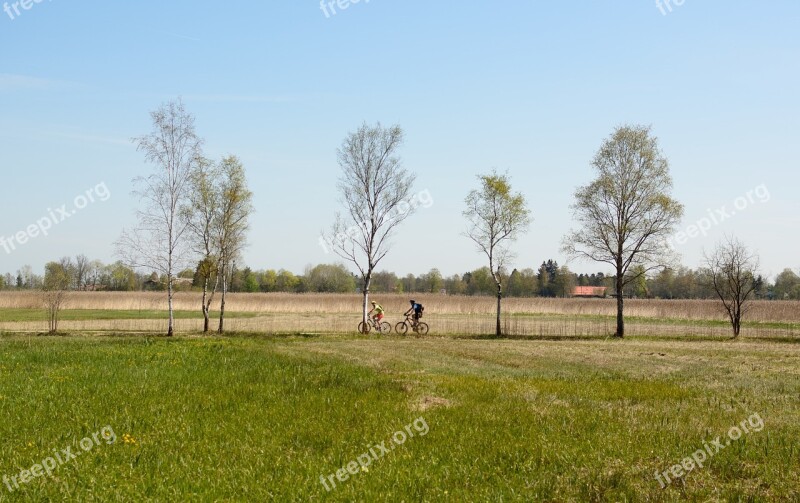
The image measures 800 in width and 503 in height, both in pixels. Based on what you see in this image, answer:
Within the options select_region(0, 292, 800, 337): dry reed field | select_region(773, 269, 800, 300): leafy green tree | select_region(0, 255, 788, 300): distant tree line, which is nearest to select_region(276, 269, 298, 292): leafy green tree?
select_region(0, 255, 788, 300): distant tree line

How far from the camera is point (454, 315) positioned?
61.8 meters

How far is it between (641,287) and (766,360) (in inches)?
915

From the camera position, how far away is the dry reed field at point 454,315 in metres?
44.9

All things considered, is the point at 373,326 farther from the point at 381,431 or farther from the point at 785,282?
the point at 785,282

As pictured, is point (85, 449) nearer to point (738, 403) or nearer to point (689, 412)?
point (689, 412)

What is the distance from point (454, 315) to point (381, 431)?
50935mm

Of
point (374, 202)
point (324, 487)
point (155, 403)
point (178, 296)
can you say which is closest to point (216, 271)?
point (374, 202)

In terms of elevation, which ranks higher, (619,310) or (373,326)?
(619,310)

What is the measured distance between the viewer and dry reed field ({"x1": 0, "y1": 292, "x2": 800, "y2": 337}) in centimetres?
4494

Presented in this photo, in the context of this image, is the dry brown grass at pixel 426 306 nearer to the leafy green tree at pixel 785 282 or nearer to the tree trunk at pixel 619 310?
the tree trunk at pixel 619 310

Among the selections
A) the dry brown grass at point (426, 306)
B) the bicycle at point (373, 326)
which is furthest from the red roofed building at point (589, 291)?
the bicycle at point (373, 326)

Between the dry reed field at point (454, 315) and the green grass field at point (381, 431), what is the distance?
982 inches

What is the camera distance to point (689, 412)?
12.9m

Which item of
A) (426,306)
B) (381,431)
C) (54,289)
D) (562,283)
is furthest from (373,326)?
(562,283)
